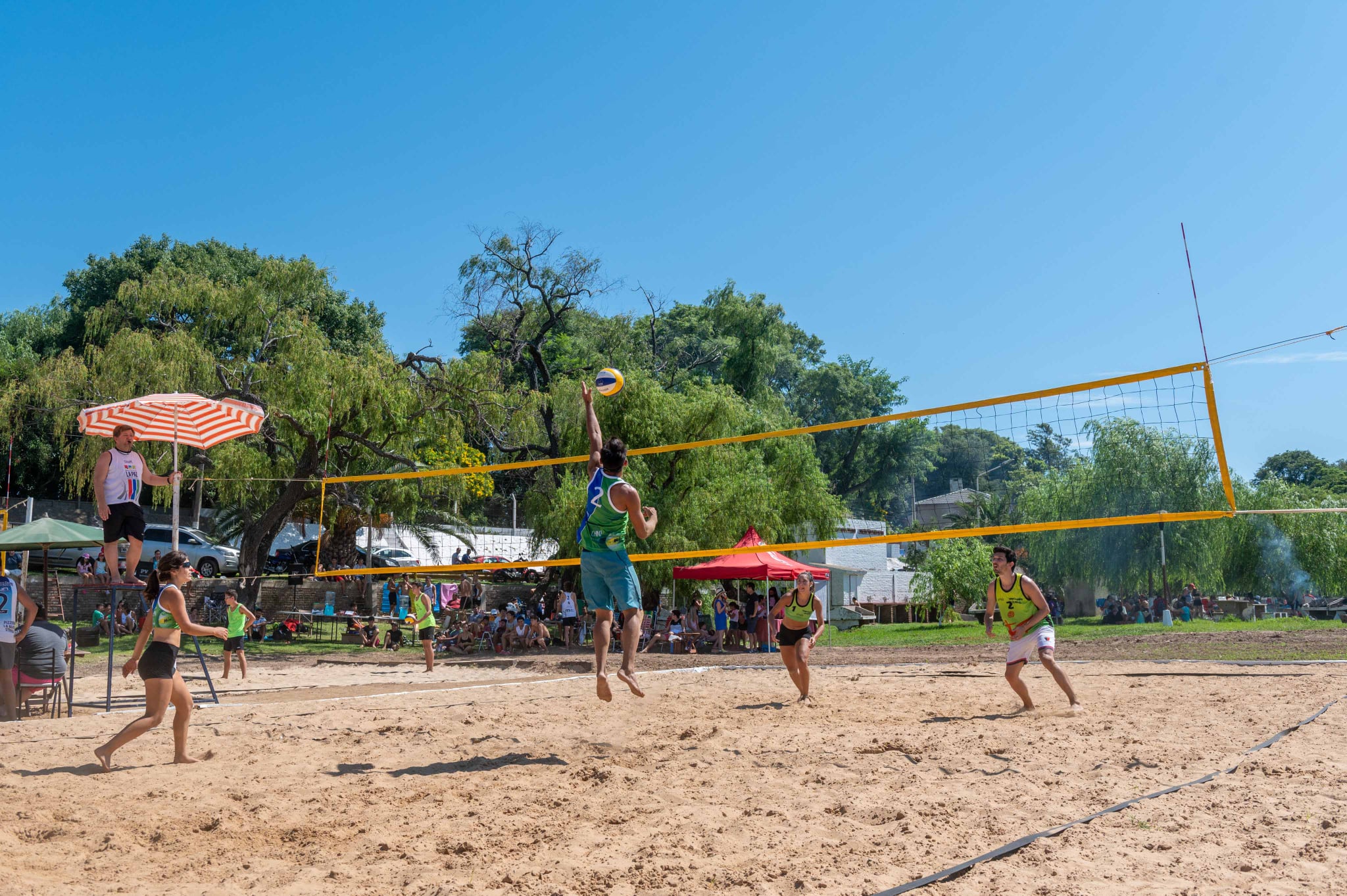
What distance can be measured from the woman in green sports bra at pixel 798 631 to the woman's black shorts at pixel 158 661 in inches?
189

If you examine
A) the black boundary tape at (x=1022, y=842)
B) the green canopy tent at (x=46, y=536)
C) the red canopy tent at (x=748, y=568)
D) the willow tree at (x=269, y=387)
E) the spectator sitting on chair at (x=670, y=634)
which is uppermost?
the willow tree at (x=269, y=387)

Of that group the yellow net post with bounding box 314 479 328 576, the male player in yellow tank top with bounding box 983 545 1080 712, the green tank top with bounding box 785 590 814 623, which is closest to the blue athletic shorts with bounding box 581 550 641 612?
the green tank top with bounding box 785 590 814 623

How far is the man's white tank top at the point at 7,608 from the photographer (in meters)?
7.69

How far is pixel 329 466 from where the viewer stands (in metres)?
18.9

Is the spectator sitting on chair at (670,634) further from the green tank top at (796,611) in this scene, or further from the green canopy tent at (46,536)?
the green canopy tent at (46,536)

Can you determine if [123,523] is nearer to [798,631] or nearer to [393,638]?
[798,631]

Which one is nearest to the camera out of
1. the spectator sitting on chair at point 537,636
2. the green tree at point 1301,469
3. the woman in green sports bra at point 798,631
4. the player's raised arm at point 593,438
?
the player's raised arm at point 593,438

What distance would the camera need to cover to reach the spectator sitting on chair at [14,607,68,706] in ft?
26.3

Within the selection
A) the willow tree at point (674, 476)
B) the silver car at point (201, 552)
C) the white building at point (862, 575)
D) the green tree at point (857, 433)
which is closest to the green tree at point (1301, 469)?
the green tree at point (857, 433)

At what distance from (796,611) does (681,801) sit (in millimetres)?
4079

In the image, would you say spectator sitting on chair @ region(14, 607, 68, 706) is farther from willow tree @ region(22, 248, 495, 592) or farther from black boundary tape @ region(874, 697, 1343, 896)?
willow tree @ region(22, 248, 495, 592)

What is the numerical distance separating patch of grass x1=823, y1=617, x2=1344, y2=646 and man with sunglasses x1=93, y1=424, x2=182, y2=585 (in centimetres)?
1300

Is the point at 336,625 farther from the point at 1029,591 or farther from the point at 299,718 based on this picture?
the point at 1029,591

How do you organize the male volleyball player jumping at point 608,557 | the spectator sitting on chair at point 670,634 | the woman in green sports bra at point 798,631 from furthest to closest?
the spectator sitting on chair at point 670,634, the woman in green sports bra at point 798,631, the male volleyball player jumping at point 608,557
